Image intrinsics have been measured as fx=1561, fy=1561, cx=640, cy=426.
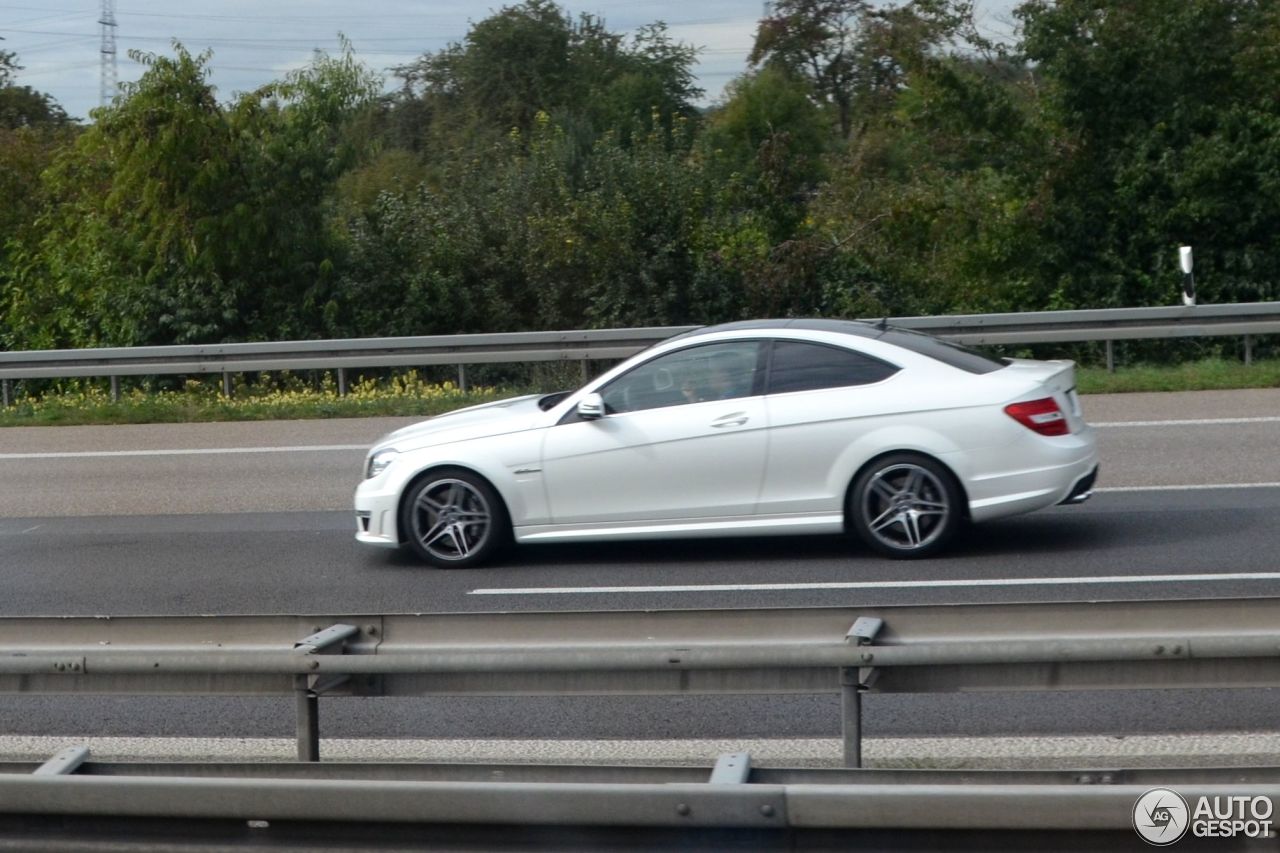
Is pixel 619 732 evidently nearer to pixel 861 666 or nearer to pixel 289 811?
pixel 861 666

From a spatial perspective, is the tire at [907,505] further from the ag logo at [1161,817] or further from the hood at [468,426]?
the ag logo at [1161,817]

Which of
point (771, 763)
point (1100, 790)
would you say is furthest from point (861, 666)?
point (771, 763)

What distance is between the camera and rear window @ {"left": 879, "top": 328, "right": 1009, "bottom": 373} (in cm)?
939

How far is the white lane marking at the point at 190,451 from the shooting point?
604 inches

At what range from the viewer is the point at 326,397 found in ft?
62.2

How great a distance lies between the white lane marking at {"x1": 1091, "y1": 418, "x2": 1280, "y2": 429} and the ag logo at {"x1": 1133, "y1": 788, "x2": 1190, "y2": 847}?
1104 cm

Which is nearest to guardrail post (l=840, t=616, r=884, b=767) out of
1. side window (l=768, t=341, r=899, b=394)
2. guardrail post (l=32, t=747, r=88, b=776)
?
guardrail post (l=32, t=747, r=88, b=776)

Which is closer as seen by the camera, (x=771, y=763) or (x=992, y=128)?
(x=771, y=763)

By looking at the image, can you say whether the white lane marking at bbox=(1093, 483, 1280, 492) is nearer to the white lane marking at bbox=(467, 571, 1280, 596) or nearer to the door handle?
the white lane marking at bbox=(467, 571, 1280, 596)

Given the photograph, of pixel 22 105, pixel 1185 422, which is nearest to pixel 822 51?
pixel 22 105

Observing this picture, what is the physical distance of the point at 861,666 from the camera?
4535 mm

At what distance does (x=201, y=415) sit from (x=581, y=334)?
4570mm

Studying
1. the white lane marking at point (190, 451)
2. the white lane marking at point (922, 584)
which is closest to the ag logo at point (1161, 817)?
the white lane marking at point (922, 584)

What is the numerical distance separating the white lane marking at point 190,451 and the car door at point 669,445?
Answer: 6.19 meters
